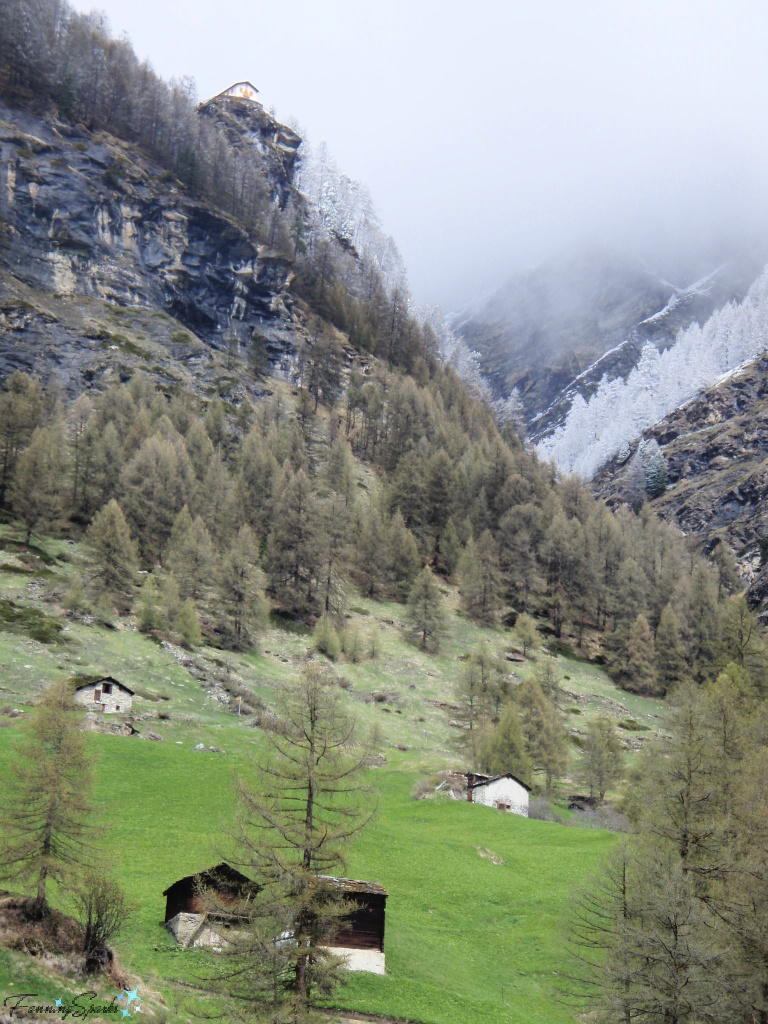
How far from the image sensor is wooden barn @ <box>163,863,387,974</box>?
21062 mm

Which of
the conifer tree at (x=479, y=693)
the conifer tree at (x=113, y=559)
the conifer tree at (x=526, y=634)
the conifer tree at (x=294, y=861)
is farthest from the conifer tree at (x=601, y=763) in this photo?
the conifer tree at (x=113, y=559)

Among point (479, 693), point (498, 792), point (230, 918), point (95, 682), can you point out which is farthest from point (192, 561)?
point (230, 918)

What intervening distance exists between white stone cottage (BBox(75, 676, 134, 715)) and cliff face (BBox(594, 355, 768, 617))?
86468mm

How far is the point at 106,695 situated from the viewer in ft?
137

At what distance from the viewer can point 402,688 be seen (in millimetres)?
64062

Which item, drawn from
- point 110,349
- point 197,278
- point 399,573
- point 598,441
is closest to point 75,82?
point 197,278

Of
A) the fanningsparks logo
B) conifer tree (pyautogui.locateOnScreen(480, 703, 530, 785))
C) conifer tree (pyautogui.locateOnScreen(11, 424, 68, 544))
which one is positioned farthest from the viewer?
conifer tree (pyautogui.locateOnScreen(11, 424, 68, 544))

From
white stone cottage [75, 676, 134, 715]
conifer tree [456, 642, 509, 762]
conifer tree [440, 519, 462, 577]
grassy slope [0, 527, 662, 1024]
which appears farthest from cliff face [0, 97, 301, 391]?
conifer tree [456, 642, 509, 762]

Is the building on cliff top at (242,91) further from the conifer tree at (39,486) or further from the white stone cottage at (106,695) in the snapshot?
the white stone cottage at (106,695)

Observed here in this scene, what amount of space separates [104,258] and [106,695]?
332ft

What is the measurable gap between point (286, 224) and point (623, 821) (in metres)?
151

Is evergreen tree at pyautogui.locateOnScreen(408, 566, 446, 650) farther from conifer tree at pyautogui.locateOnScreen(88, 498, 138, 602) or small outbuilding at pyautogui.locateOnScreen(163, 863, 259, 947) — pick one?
small outbuilding at pyautogui.locateOnScreen(163, 863, 259, 947)

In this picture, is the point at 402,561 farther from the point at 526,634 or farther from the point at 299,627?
the point at 299,627

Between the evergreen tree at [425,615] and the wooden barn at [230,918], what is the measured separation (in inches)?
2016
